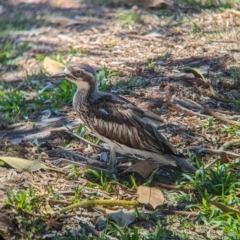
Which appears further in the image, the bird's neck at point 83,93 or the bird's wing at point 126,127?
the bird's neck at point 83,93

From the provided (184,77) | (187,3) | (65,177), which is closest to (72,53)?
(184,77)

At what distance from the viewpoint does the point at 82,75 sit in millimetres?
6801

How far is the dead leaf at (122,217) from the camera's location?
5.64 meters

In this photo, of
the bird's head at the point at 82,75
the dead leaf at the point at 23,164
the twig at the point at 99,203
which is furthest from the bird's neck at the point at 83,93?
the twig at the point at 99,203

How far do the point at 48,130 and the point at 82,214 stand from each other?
1.70 m

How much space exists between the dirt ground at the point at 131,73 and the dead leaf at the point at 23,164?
5 centimetres

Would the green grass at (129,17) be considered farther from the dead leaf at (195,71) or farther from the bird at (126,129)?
the bird at (126,129)

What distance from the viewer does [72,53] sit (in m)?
9.34

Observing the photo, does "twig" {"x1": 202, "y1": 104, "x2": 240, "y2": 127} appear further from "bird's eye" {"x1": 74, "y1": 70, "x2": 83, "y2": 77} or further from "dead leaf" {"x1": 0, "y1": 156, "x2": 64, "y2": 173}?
"dead leaf" {"x1": 0, "y1": 156, "x2": 64, "y2": 173}

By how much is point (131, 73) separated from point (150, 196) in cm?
279

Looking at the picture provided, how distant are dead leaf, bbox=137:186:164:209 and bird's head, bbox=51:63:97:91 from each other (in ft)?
3.94

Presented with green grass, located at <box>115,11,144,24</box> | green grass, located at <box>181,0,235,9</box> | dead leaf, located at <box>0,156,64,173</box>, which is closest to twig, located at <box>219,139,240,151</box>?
dead leaf, located at <box>0,156,64,173</box>

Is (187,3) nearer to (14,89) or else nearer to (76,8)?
(76,8)

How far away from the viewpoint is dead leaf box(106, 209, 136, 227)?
222 inches
